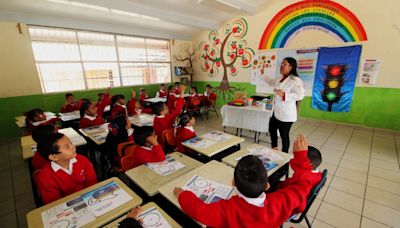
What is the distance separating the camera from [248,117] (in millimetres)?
3842

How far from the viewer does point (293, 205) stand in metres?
1.00

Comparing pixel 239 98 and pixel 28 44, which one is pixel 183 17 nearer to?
pixel 239 98

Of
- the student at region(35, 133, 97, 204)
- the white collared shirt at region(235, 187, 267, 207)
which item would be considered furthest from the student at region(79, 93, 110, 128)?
the white collared shirt at region(235, 187, 267, 207)

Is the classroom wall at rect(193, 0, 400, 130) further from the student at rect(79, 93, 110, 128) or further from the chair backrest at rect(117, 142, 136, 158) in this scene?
the student at rect(79, 93, 110, 128)

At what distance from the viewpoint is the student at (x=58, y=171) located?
1.33 m

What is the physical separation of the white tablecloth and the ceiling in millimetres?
2746

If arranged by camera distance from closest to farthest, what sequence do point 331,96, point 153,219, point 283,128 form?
1. point 153,219
2. point 283,128
3. point 331,96

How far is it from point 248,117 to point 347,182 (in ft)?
6.21

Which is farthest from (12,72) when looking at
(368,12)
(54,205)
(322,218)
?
(368,12)

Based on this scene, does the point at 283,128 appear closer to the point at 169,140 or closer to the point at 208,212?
the point at 169,140

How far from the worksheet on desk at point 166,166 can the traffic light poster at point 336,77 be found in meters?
4.82

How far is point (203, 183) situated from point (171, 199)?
0.27 m

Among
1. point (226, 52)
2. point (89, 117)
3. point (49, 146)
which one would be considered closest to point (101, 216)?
point (49, 146)

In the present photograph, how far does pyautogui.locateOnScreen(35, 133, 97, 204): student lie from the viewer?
1.33 metres
